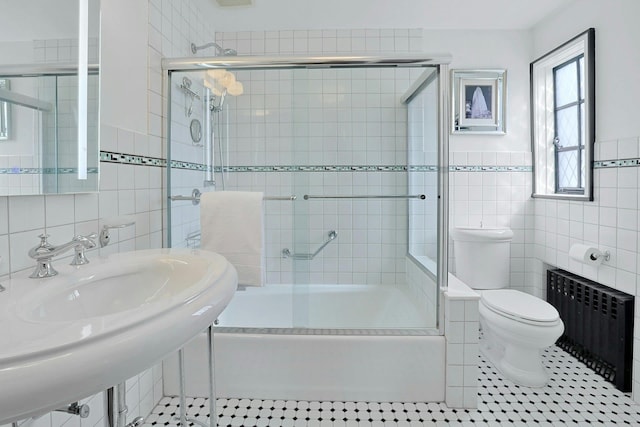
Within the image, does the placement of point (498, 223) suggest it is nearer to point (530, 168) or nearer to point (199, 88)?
point (530, 168)

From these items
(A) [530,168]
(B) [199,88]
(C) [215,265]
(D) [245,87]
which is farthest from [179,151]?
(A) [530,168]

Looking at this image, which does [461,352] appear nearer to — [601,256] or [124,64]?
[601,256]

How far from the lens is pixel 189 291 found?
2.15ft

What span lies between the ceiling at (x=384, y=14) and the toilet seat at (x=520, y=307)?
6.12 ft

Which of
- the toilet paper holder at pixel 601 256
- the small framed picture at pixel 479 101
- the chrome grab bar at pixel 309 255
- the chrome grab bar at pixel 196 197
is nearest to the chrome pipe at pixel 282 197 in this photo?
the chrome grab bar at pixel 196 197

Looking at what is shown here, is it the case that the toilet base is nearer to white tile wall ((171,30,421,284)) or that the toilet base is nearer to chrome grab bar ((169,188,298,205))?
white tile wall ((171,30,421,284))

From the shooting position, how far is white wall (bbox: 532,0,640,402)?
1.73 metres

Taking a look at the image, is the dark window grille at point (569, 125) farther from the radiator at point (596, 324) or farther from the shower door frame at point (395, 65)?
the shower door frame at point (395, 65)

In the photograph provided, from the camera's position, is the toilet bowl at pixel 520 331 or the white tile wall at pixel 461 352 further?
the toilet bowl at pixel 520 331

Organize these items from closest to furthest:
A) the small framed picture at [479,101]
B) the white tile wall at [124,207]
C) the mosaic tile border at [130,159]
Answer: the white tile wall at [124,207]
the mosaic tile border at [130,159]
the small framed picture at [479,101]

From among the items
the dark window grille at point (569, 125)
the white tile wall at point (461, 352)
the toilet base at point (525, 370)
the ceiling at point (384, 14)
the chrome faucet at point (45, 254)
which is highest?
the ceiling at point (384, 14)

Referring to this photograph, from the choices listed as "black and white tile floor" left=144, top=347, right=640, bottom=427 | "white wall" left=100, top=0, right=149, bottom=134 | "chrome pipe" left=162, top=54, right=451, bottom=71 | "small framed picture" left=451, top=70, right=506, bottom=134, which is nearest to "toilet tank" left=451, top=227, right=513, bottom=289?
"black and white tile floor" left=144, top=347, right=640, bottom=427

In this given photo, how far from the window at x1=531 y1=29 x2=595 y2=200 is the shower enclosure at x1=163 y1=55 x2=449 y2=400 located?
42.2 inches

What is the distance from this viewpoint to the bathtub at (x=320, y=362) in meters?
1.64
